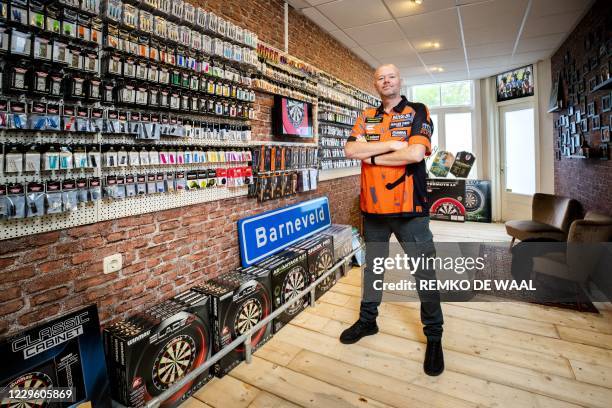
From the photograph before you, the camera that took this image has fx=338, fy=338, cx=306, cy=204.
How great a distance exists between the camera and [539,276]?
130 inches

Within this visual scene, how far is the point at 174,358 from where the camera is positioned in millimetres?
1837

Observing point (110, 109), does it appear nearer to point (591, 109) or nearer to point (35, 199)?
point (35, 199)

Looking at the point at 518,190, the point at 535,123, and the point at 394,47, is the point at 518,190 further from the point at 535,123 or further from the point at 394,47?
the point at 394,47

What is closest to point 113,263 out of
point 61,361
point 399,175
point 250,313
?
point 61,361

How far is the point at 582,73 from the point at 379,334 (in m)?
4.12

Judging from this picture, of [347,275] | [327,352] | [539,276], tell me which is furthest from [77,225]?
[539,276]

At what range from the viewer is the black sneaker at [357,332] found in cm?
244

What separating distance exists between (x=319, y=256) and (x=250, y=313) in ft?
3.59

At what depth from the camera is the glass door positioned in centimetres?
651

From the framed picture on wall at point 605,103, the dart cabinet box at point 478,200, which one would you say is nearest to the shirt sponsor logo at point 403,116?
the framed picture on wall at point 605,103

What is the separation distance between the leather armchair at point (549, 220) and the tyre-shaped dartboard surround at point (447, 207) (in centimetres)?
247

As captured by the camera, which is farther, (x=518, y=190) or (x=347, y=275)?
(x=518, y=190)

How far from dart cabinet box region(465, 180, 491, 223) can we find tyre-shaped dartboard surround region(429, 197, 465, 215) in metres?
0.18

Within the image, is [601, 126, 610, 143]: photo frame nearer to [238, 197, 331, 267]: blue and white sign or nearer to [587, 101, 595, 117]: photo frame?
[587, 101, 595, 117]: photo frame
